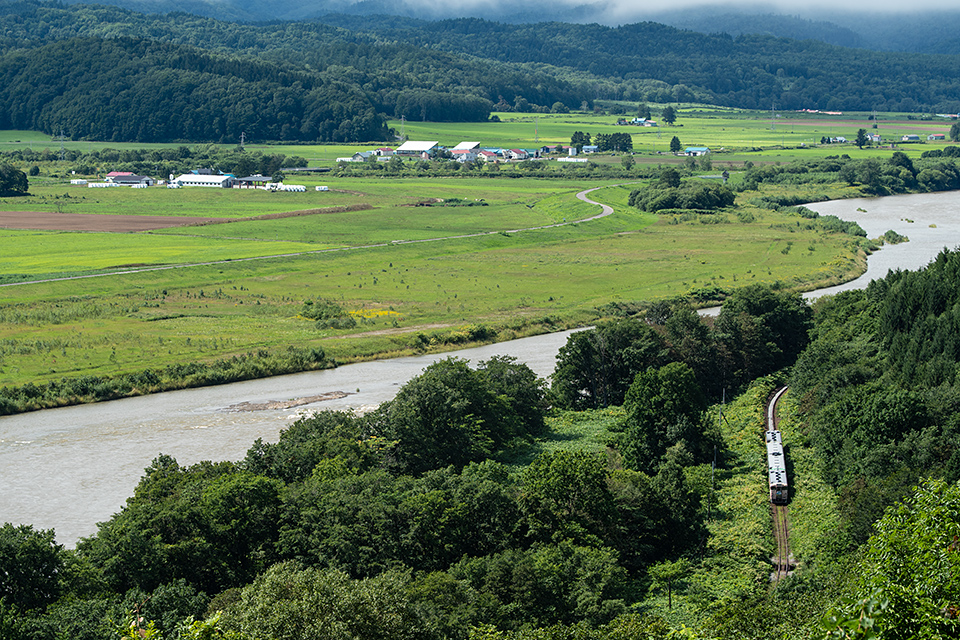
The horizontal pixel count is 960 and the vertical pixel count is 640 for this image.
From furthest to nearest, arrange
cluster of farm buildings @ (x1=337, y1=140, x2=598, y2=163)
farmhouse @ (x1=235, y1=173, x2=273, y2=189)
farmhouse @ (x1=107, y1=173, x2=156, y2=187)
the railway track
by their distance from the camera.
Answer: cluster of farm buildings @ (x1=337, y1=140, x2=598, y2=163), farmhouse @ (x1=235, y1=173, x2=273, y2=189), farmhouse @ (x1=107, y1=173, x2=156, y2=187), the railway track

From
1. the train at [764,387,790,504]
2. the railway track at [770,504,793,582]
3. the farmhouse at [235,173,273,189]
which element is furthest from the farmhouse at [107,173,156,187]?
the railway track at [770,504,793,582]

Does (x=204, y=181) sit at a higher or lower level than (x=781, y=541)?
higher

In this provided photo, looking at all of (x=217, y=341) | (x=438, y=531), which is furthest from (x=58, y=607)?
(x=217, y=341)

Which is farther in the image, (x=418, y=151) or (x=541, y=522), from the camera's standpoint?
(x=418, y=151)

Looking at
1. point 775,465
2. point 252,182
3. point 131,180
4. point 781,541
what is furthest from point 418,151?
point 781,541

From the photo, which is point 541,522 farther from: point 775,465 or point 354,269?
point 354,269

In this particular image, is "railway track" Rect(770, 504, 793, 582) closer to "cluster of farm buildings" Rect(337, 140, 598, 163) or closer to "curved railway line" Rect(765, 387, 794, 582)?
"curved railway line" Rect(765, 387, 794, 582)
